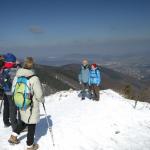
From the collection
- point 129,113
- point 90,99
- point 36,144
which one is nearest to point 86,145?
point 36,144

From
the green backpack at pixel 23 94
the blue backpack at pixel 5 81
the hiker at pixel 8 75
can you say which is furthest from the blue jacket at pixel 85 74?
the green backpack at pixel 23 94

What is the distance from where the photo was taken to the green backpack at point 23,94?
9.01 metres

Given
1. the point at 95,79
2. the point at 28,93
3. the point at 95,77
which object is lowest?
the point at 95,79

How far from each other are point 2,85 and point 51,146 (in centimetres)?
336

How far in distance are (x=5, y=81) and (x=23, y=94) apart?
2.80 metres

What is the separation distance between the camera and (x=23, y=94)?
9.01 m

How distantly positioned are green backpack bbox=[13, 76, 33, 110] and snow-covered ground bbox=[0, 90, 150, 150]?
75.0 inches

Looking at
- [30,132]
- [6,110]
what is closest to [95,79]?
[6,110]

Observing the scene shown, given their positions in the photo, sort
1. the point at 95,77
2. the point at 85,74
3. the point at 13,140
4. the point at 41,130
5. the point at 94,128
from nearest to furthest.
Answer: the point at 13,140, the point at 41,130, the point at 94,128, the point at 95,77, the point at 85,74

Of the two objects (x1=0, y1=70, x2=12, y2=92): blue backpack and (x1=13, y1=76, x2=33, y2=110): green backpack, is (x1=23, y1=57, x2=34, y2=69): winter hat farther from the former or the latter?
(x1=0, y1=70, x2=12, y2=92): blue backpack

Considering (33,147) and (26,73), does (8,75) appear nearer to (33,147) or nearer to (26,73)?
(26,73)

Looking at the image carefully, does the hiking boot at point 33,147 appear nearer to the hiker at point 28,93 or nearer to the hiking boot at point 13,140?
the hiking boot at point 13,140

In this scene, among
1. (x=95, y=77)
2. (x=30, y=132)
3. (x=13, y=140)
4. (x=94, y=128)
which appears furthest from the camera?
(x=95, y=77)

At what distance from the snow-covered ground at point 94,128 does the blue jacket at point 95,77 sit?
1.31m
